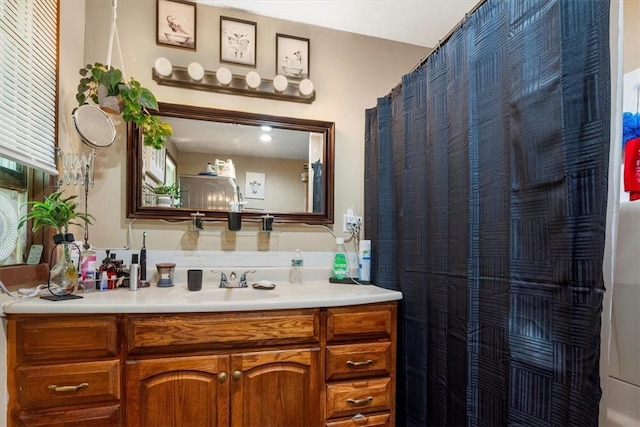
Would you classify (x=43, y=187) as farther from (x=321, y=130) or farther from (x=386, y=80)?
(x=386, y=80)

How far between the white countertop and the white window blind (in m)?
0.55

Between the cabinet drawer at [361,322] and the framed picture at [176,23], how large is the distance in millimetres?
1607

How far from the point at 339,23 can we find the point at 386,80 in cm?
45

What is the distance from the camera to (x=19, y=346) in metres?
1.14

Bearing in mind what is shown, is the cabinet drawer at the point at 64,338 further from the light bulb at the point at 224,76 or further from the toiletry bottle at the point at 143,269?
the light bulb at the point at 224,76

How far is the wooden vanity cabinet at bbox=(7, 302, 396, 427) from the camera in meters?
1.16

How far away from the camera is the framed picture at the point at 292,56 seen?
196cm

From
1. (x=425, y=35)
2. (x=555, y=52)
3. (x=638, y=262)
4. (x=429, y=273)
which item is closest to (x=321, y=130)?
(x=425, y=35)

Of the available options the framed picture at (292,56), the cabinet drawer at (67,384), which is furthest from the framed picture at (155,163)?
the cabinet drawer at (67,384)

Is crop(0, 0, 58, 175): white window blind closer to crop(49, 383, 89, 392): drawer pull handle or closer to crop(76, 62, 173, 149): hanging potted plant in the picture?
crop(76, 62, 173, 149): hanging potted plant

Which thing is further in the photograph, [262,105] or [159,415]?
[262,105]

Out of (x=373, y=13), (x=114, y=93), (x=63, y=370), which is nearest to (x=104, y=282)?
(x=63, y=370)

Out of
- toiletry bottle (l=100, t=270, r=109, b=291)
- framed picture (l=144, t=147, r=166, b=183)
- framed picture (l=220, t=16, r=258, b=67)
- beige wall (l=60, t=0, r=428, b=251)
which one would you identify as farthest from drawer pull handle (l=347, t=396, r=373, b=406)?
framed picture (l=220, t=16, r=258, b=67)

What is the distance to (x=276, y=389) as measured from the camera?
1355 millimetres
